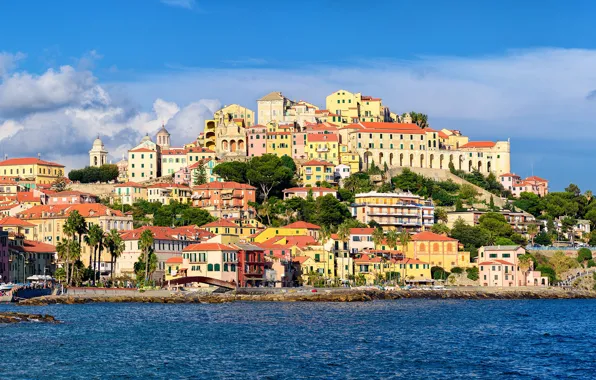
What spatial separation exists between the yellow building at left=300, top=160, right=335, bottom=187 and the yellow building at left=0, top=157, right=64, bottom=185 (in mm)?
35181

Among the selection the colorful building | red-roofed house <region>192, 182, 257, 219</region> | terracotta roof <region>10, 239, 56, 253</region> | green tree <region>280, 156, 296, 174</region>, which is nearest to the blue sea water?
terracotta roof <region>10, 239, 56, 253</region>

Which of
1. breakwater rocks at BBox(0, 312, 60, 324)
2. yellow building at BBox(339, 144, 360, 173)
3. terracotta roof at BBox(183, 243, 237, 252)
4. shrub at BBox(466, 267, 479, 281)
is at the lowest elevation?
breakwater rocks at BBox(0, 312, 60, 324)

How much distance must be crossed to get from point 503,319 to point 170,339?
86.5 feet

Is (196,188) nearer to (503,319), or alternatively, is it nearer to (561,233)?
(561,233)

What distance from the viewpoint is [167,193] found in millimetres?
126750

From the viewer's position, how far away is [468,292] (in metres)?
96.4

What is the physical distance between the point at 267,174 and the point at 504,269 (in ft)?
109

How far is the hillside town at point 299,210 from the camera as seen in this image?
9500 cm

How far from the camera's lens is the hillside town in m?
95.0

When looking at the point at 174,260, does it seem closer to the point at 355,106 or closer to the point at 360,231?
the point at 360,231

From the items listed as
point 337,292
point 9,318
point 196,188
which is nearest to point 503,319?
point 337,292

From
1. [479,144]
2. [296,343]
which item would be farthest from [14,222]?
[479,144]

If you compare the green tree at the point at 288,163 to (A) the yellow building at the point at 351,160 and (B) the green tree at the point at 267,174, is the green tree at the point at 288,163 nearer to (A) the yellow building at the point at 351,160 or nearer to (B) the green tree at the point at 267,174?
(B) the green tree at the point at 267,174

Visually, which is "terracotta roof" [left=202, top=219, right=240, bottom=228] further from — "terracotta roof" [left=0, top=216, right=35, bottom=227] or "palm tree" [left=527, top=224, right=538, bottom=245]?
"palm tree" [left=527, top=224, right=538, bottom=245]
